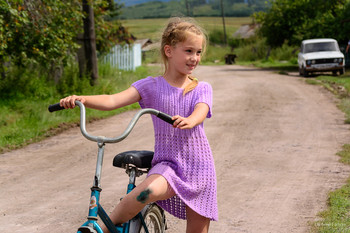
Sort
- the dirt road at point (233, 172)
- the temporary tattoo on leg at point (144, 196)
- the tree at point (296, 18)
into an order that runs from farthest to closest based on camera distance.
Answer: the tree at point (296, 18)
the dirt road at point (233, 172)
the temporary tattoo on leg at point (144, 196)

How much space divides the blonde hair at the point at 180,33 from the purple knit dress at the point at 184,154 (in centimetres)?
8

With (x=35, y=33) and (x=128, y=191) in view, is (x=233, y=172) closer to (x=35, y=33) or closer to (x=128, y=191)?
(x=128, y=191)

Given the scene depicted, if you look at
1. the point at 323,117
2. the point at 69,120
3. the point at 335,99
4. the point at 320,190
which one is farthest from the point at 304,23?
the point at 320,190

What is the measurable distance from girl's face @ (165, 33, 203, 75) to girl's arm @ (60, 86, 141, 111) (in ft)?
1.01

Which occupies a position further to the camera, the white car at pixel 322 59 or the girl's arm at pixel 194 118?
the white car at pixel 322 59

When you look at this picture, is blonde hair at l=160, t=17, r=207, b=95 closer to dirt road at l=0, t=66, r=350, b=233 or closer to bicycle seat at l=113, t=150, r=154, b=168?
bicycle seat at l=113, t=150, r=154, b=168

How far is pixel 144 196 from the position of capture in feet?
9.67

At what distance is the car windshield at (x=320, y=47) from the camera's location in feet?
82.1

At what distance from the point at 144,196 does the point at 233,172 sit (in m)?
4.36

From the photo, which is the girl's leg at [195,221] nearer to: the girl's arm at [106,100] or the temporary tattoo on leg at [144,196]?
the temporary tattoo on leg at [144,196]

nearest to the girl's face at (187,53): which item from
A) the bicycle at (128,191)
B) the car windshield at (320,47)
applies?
the bicycle at (128,191)

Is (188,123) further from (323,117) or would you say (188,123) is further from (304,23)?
(304,23)

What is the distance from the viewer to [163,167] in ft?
10.3

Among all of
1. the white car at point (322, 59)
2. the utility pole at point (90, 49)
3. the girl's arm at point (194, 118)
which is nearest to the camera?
the girl's arm at point (194, 118)
